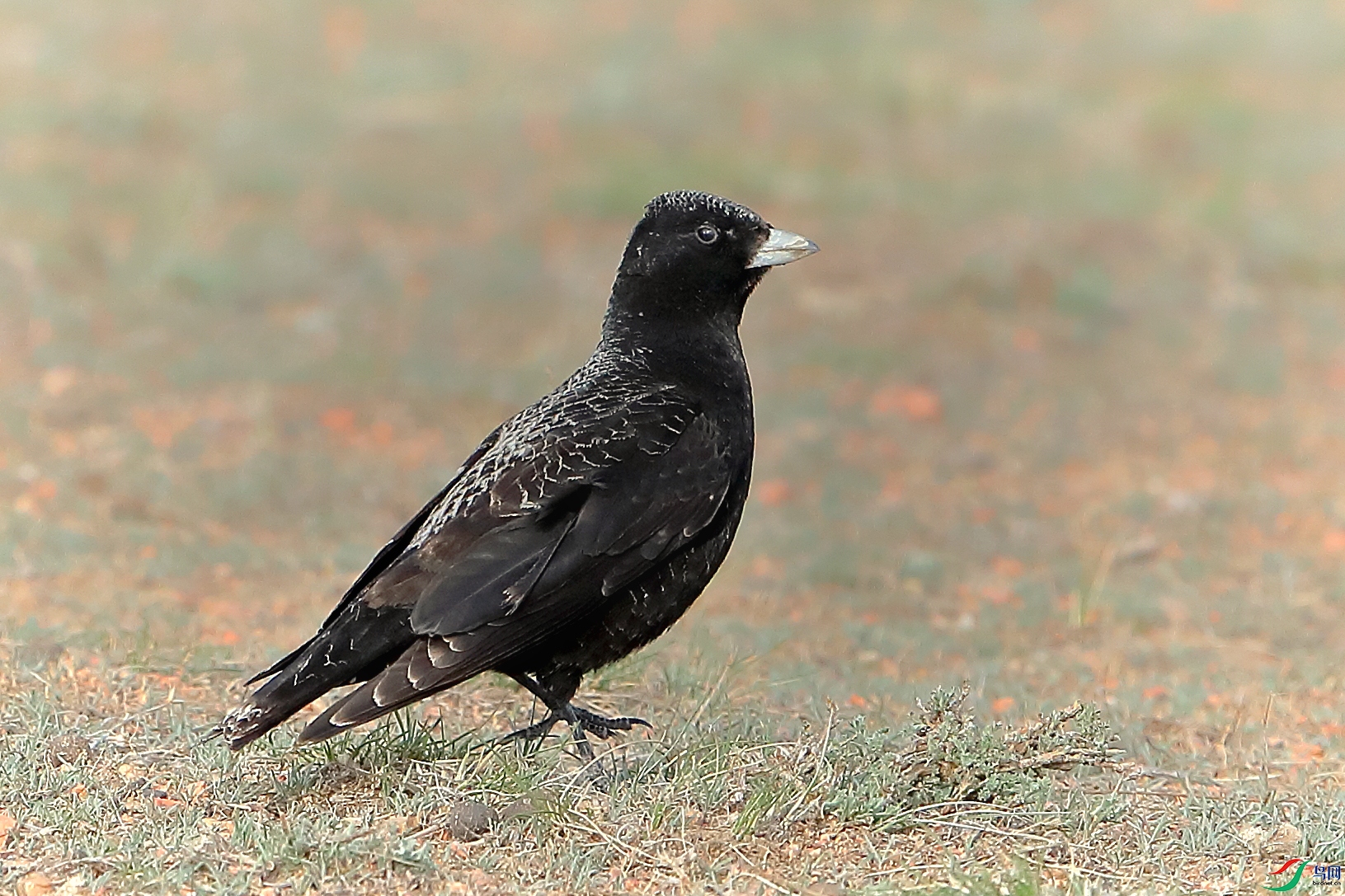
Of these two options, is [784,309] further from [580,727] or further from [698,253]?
[580,727]

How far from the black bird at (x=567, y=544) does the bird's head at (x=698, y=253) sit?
1 centimetres

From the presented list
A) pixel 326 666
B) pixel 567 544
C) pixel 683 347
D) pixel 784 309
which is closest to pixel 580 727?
pixel 567 544

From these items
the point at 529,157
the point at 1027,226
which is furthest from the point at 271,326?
the point at 1027,226

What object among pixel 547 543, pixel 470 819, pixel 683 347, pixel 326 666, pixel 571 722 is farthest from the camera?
pixel 683 347

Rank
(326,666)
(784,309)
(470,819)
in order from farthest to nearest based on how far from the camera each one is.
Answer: (784,309) → (326,666) → (470,819)

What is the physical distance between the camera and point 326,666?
453 cm

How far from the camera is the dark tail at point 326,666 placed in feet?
14.5

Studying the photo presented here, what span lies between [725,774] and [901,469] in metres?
4.66

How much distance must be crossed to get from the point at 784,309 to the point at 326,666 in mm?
6866

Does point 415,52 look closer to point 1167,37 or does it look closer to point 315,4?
point 315,4

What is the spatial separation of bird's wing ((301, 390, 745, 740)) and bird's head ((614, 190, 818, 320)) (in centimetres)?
57

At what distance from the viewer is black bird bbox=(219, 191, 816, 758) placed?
451 cm

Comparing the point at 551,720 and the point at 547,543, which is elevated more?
the point at 547,543

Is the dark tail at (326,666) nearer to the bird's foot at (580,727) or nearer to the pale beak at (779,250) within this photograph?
the bird's foot at (580,727)
